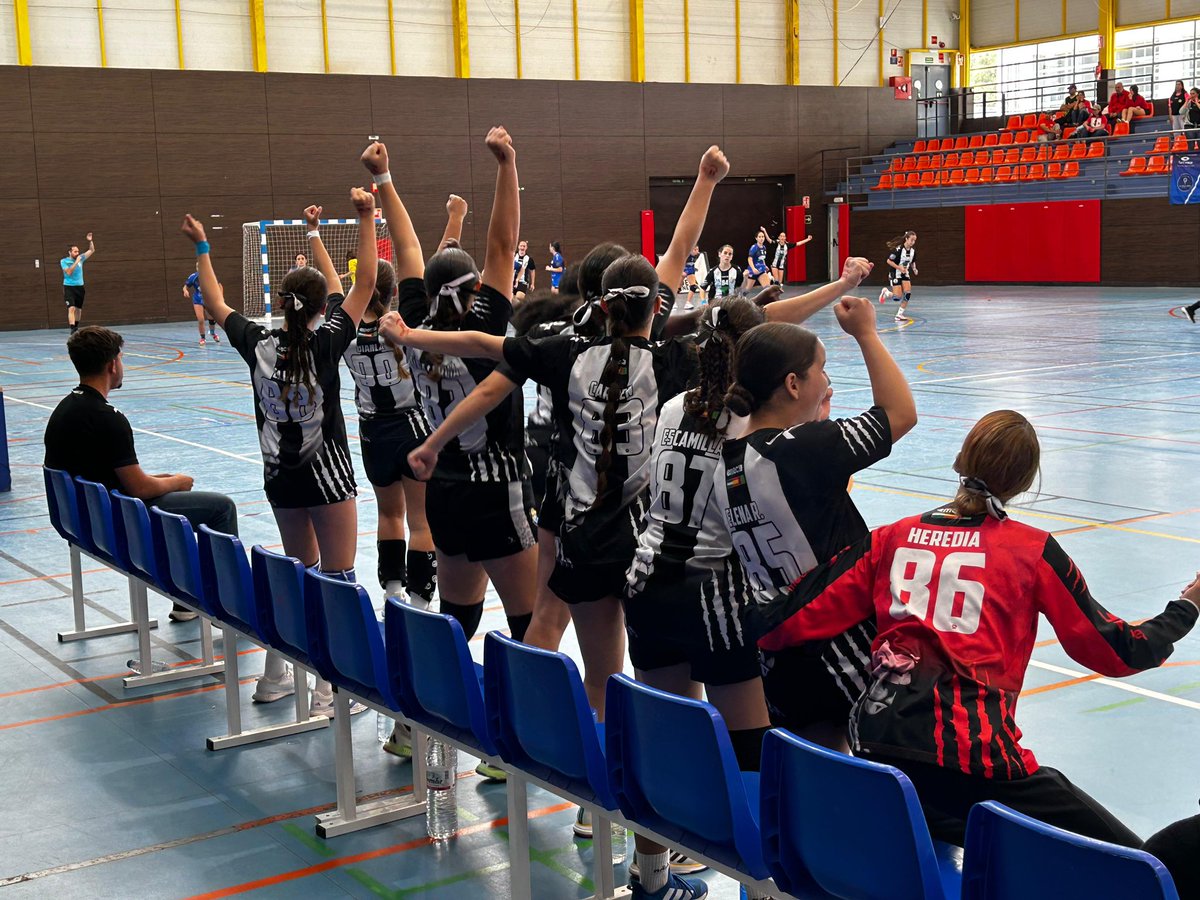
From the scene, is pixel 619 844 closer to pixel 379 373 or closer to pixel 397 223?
pixel 397 223

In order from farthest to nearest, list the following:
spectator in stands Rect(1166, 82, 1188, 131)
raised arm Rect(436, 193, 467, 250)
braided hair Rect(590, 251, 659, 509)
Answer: spectator in stands Rect(1166, 82, 1188, 131) < raised arm Rect(436, 193, 467, 250) < braided hair Rect(590, 251, 659, 509)

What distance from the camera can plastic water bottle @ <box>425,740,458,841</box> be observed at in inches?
176

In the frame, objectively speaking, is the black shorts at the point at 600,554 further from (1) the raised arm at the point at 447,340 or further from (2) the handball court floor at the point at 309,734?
(2) the handball court floor at the point at 309,734

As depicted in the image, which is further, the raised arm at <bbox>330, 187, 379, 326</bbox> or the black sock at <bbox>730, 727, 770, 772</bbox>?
the raised arm at <bbox>330, 187, 379, 326</bbox>

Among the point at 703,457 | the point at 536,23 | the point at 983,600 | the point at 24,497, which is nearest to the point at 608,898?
the point at 703,457

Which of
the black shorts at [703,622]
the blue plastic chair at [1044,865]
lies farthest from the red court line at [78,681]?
the blue plastic chair at [1044,865]

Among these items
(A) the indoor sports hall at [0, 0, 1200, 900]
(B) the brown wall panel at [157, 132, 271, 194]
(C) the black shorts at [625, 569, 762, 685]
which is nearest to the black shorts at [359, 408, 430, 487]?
(A) the indoor sports hall at [0, 0, 1200, 900]

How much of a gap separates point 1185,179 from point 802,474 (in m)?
32.6

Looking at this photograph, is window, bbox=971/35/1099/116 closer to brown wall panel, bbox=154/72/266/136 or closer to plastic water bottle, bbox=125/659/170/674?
brown wall panel, bbox=154/72/266/136

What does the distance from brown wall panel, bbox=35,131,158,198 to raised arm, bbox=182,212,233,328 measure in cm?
2751

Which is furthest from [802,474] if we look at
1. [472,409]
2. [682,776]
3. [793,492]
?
[472,409]

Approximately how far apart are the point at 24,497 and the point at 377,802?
7.71 meters

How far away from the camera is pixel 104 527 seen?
6473 mm

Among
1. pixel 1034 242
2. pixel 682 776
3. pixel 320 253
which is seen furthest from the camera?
pixel 1034 242
